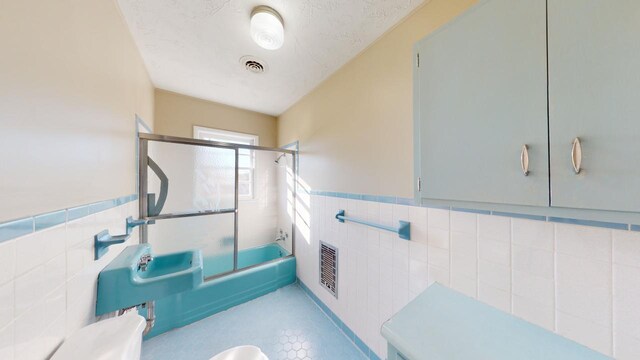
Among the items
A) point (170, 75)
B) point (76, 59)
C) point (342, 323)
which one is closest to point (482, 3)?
point (76, 59)

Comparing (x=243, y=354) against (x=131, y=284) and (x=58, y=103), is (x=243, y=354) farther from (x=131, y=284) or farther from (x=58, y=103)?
(x=58, y=103)

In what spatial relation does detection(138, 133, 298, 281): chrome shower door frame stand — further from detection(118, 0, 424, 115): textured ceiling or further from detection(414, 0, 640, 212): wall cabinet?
detection(414, 0, 640, 212): wall cabinet

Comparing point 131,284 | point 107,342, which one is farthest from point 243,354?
point 131,284

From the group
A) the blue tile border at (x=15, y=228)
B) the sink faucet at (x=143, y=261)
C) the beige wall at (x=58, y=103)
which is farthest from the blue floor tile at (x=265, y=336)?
the blue tile border at (x=15, y=228)

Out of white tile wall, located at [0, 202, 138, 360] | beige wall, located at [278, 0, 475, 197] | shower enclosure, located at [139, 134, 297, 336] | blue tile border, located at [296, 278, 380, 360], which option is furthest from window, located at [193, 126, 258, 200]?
white tile wall, located at [0, 202, 138, 360]

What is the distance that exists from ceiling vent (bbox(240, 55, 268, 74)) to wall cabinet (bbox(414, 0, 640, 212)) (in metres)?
1.30

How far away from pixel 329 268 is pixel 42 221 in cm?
169

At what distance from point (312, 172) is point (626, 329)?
186 cm

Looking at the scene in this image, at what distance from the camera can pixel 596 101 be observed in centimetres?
46

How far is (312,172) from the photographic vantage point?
2.04 m

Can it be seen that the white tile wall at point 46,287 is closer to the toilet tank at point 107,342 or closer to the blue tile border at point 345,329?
the toilet tank at point 107,342

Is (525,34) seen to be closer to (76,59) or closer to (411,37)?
(411,37)

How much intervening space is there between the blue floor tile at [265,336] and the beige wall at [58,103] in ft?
4.15

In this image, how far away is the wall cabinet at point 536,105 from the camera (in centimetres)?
44
